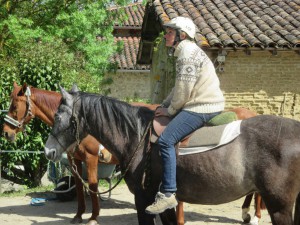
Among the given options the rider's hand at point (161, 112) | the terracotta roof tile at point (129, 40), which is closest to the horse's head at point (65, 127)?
the rider's hand at point (161, 112)

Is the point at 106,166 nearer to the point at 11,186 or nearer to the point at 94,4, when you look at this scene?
the point at 11,186

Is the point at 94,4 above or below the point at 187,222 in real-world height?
above

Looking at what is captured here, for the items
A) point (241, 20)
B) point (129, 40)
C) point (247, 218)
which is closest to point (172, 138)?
point (247, 218)

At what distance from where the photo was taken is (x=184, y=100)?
4.59 m

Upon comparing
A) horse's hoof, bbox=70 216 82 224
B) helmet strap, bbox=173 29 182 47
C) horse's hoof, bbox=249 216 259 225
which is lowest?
horse's hoof, bbox=70 216 82 224

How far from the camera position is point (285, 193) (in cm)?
431

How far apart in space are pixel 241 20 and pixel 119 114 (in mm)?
8638

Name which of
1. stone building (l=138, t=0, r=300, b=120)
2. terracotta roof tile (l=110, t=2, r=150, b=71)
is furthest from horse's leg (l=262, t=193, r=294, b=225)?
terracotta roof tile (l=110, t=2, r=150, b=71)

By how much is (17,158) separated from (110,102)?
6.58 metres

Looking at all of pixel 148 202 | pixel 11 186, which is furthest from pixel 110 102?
pixel 11 186

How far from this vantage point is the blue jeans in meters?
4.50

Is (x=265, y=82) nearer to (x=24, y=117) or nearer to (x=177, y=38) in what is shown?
(x=24, y=117)

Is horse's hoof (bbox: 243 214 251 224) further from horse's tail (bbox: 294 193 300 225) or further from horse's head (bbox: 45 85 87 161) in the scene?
horse's head (bbox: 45 85 87 161)

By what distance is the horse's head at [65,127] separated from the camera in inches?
196
